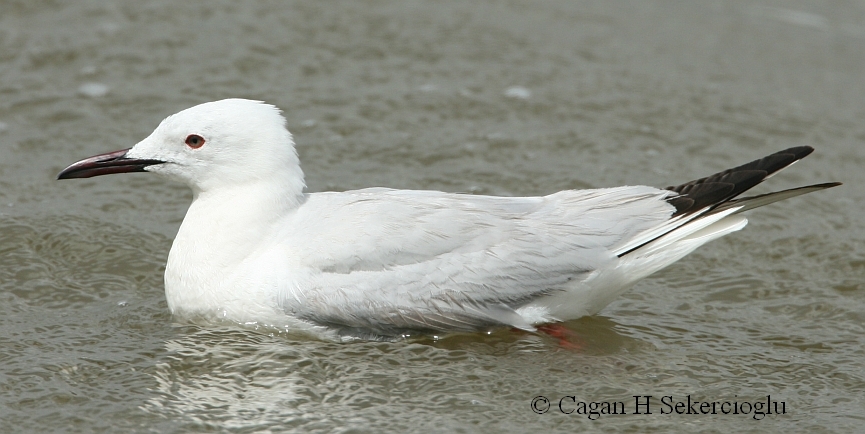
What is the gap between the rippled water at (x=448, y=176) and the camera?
5457 mm

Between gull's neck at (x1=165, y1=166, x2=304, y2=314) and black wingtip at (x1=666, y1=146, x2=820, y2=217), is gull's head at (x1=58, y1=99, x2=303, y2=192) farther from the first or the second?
black wingtip at (x1=666, y1=146, x2=820, y2=217)

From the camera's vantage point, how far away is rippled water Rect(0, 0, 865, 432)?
5.46 meters

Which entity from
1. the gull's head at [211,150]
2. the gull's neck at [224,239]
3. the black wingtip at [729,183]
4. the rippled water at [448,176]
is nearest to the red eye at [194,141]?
the gull's head at [211,150]

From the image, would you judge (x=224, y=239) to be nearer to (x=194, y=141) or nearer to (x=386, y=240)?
(x=194, y=141)

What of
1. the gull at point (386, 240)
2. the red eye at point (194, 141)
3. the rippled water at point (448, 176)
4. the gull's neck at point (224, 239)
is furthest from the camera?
the red eye at point (194, 141)

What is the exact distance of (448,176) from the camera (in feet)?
26.8

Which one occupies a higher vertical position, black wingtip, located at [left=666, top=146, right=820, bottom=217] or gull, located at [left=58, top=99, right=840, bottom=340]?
black wingtip, located at [left=666, top=146, right=820, bottom=217]

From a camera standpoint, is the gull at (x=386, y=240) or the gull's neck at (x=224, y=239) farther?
the gull's neck at (x=224, y=239)

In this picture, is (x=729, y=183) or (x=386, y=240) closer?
(x=386, y=240)

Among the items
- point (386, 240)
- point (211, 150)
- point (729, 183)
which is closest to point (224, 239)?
point (211, 150)

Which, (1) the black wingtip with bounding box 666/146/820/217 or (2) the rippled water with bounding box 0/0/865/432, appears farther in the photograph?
(1) the black wingtip with bounding box 666/146/820/217

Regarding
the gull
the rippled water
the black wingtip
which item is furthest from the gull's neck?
the black wingtip

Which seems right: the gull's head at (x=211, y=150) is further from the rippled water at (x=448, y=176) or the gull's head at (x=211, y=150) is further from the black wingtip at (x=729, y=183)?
the black wingtip at (x=729, y=183)

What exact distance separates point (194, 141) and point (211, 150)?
4.2 inches
